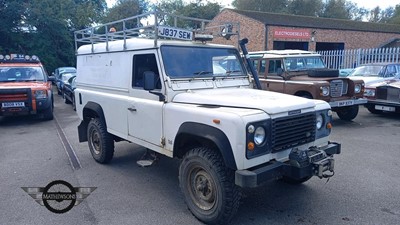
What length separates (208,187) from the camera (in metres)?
3.71

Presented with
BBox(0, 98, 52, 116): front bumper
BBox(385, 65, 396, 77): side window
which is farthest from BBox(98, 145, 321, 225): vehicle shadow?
BBox(385, 65, 396, 77): side window

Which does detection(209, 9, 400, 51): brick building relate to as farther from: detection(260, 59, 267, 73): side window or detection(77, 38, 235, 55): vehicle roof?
detection(77, 38, 235, 55): vehicle roof

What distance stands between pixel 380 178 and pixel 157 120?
3612mm

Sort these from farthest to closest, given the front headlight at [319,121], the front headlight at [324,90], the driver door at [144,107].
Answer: the front headlight at [324,90] < the driver door at [144,107] < the front headlight at [319,121]

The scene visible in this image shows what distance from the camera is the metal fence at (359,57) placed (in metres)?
16.8

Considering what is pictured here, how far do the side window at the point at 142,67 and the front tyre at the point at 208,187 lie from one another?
124cm

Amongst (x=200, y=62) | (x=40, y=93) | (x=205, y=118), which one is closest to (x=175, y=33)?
(x=200, y=62)

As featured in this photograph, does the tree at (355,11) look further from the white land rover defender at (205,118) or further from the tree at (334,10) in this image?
the white land rover defender at (205,118)

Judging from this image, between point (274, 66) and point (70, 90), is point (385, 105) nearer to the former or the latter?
point (274, 66)

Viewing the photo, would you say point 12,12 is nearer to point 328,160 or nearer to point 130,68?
point 130,68

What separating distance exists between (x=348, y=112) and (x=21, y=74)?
35.0 feet

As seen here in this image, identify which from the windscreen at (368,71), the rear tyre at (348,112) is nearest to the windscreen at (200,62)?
the rear tyre at (348,112)

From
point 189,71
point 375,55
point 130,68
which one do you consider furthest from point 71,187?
point 375,55

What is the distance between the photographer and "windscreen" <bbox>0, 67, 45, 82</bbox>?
10477mm
